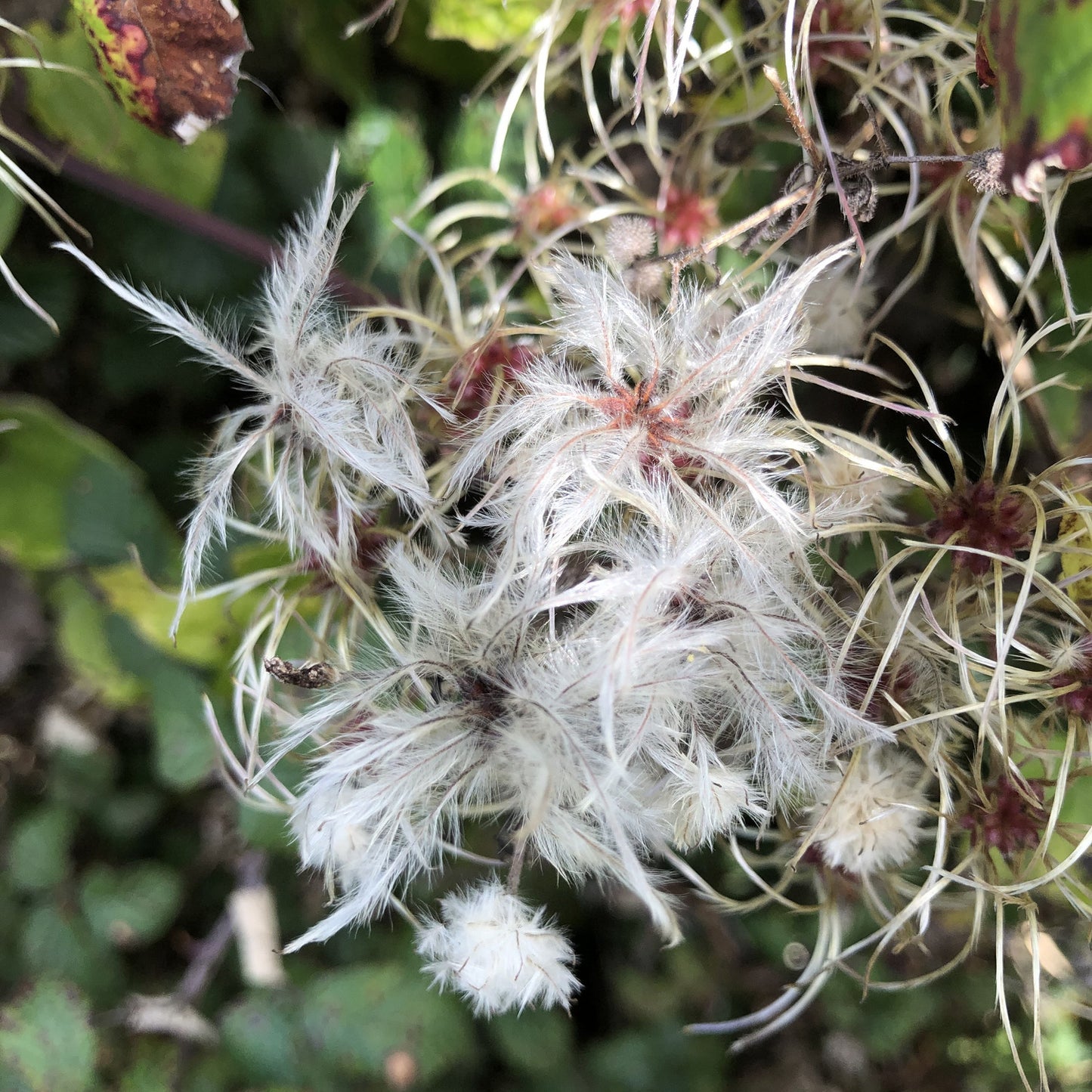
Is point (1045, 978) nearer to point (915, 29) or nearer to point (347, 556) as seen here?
point (347, 556)

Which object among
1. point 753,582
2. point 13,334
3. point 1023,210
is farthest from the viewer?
point 13,334

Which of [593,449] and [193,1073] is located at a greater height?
[593,449]

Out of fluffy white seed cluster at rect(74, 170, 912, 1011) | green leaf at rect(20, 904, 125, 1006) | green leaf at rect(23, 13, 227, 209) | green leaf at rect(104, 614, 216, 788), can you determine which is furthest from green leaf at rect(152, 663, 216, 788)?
green leaf at rect(23, 13, 227, 209)

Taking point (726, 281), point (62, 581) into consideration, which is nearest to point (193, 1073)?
point (62, 581)

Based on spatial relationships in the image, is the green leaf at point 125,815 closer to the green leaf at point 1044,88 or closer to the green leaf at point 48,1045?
the green leaf at point 48,1045

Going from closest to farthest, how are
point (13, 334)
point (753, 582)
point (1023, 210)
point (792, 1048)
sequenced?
point (753, 582) → point (1023, 210) → point (13, 334) → point (792, 1048)

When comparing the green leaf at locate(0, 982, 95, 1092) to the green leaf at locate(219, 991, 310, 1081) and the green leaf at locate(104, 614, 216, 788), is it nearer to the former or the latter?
the green leaf at locate(219, 991, 310, 1081)
